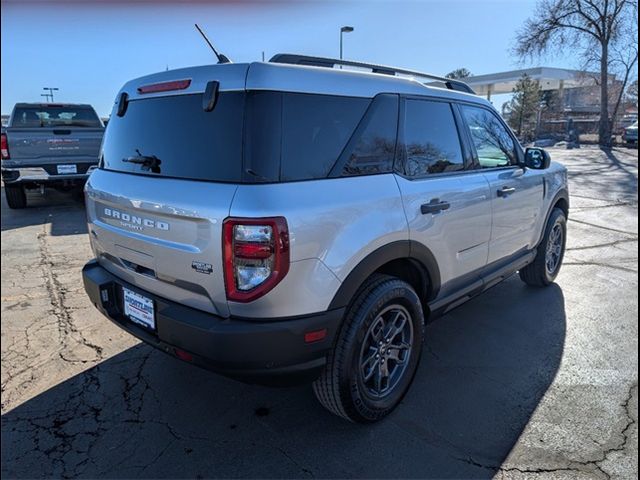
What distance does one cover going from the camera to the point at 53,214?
28.1 feet

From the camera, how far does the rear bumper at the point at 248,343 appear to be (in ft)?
6.72

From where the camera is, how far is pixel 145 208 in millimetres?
2355

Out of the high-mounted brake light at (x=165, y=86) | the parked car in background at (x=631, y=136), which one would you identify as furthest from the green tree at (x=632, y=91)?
the high-mounted brake light at (x=165, y=86)

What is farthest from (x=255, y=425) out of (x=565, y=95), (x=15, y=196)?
(x=565, y=95)

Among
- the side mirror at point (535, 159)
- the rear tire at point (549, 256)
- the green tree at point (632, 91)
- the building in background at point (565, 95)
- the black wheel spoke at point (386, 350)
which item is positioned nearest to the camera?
the black wheel spoke at point (386, 350)

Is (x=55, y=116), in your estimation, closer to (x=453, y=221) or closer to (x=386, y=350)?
(x=453, y=221)

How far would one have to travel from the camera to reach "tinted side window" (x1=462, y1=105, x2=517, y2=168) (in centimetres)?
350

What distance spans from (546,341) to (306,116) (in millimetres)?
2777

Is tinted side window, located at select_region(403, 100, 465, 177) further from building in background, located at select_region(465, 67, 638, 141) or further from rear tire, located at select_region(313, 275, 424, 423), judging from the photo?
building in background, located at select_region(465, 67, 638, 141)

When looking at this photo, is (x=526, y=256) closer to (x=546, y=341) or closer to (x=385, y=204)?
(x=546, y=341)

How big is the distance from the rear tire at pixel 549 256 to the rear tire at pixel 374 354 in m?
2.43

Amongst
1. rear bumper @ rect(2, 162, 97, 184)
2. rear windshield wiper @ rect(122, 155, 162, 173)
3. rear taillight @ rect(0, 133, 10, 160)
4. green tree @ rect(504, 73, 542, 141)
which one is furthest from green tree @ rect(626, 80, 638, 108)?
rear windshield wiper @ rect(122, 155, 162, 173)

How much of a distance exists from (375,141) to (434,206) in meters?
0.58

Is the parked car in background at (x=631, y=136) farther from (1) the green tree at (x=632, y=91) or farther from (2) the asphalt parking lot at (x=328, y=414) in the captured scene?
(2) the asphalt parking lot at (x=328, y=414)
